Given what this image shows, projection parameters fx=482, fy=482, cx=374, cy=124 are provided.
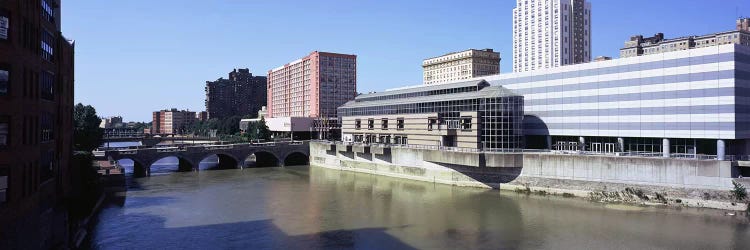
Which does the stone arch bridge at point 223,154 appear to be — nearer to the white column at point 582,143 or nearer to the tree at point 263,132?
the tree at point 263,132

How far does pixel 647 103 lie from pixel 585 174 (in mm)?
12768

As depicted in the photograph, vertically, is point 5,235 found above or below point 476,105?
below

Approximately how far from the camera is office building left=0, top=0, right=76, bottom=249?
24031mm

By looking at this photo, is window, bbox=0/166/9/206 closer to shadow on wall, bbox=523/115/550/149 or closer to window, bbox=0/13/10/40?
window, bbox=0/13/10/40

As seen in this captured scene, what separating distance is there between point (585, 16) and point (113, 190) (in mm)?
161264

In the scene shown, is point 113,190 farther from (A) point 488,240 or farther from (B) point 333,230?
(A) point 488,240

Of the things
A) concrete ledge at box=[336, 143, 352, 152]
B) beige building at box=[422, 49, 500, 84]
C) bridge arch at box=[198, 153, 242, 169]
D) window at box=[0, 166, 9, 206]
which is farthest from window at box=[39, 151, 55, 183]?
beige building at box=[422, 49, 500, 84]

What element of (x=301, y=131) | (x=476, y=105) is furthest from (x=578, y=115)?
(x=301, y=131)

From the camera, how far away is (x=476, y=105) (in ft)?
238

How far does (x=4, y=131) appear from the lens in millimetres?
24125

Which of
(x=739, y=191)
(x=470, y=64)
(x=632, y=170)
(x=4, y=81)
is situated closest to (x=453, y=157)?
(x=632, y=170)

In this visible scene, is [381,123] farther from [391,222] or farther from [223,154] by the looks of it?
[391,222]

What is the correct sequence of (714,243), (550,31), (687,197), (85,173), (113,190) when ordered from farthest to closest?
(550,31) < (113,190) < (85,173) < (687,197) < (714,243)

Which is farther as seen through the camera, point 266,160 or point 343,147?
point 266,160
